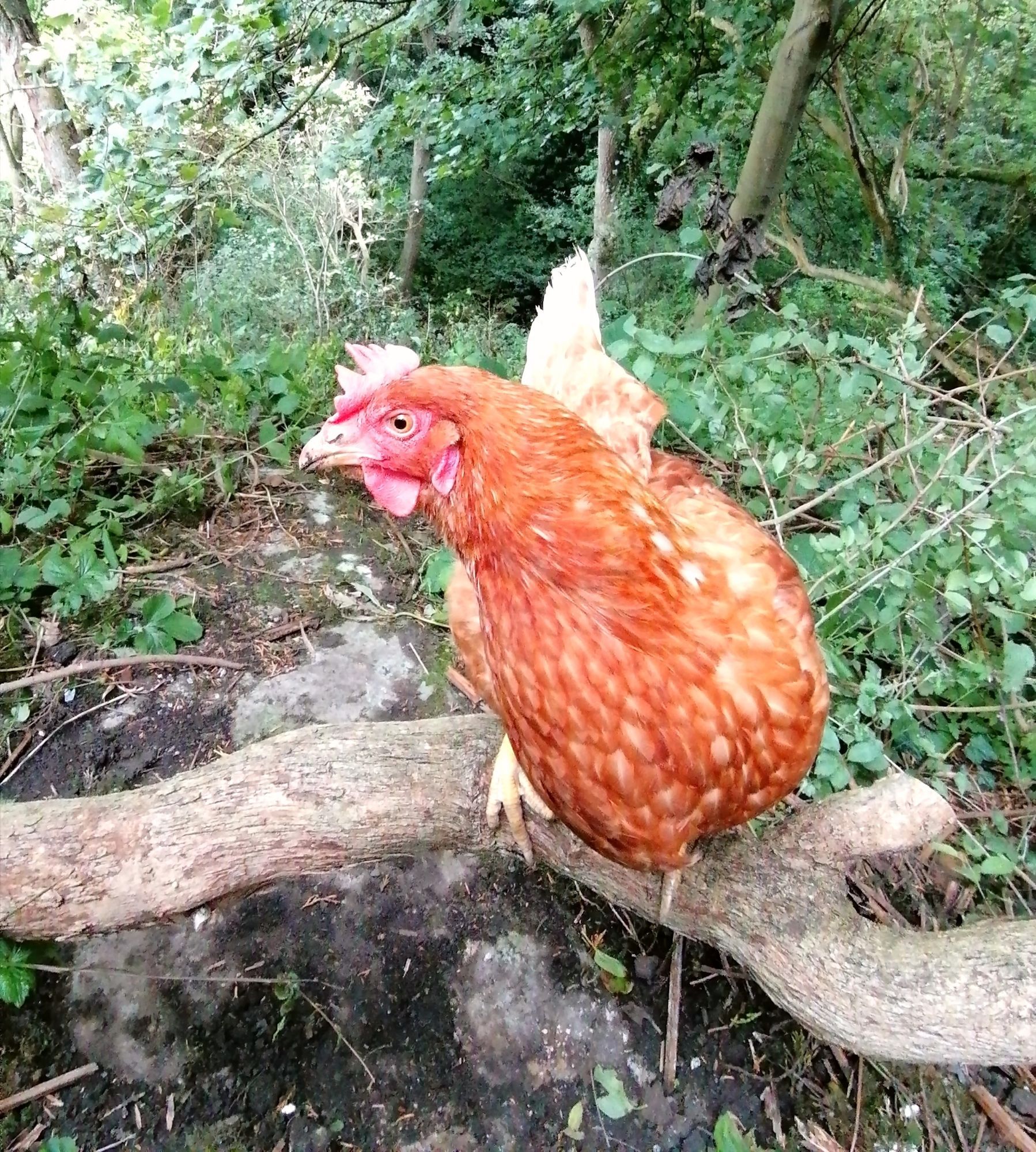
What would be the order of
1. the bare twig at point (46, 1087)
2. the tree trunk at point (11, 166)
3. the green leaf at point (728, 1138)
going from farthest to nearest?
the tree trunk at point (11, 166) < the bare twig at point (46, 1087) < the green leaf at point (728, 1138)

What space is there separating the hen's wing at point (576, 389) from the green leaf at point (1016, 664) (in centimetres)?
101

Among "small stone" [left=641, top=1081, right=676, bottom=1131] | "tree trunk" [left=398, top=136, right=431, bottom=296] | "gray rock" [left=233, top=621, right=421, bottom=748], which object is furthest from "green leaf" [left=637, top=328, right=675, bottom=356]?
"tree trunk" [left=398, top=136, right=431, bottom=296]

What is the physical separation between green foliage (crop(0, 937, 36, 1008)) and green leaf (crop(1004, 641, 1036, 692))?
236 cm

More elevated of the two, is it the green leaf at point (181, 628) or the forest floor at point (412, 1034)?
the green leaf at point (181, 628)

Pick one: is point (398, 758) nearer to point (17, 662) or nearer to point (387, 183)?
point (17, 662)

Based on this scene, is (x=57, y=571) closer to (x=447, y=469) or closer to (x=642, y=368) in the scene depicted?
(x=447, y=469)

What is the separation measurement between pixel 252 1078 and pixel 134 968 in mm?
423

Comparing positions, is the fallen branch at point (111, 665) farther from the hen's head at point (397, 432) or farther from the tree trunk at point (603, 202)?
the tree trunk at point (603, 202)

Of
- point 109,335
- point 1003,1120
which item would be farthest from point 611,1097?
point 109,335

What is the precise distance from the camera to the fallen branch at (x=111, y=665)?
236cm

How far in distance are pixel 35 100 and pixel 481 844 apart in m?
6.86

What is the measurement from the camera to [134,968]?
6.09 ft

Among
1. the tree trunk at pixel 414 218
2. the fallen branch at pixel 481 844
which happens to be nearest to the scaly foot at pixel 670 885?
the fallen branch at pixel 481 844

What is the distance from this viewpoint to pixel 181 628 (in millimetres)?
2637
